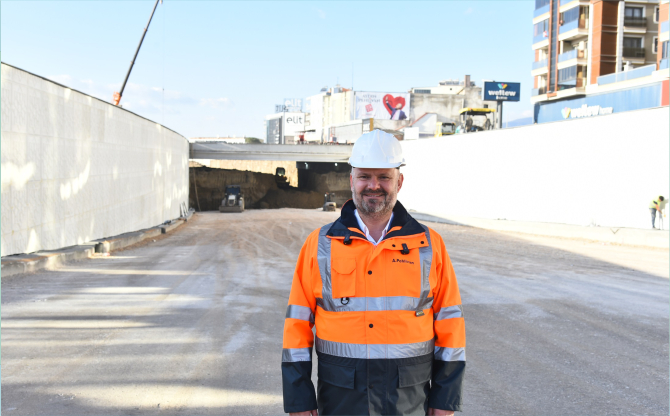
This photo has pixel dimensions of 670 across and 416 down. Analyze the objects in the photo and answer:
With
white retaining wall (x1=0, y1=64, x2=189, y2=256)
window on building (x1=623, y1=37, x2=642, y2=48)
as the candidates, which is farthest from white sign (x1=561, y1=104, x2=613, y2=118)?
white retaining wall (x1=0, y1=64, x2=189, y2=256)

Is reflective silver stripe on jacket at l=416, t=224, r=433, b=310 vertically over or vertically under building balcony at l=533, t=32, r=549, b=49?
under

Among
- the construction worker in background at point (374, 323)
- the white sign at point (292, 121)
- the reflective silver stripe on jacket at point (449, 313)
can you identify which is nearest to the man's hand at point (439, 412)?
the construction worker in background at point (374, 323)

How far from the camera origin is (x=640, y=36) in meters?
48.3

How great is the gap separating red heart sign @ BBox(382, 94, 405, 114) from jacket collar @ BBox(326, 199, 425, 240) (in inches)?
3489

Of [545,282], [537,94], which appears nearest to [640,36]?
[537,94]

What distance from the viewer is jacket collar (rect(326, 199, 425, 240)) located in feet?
10.7

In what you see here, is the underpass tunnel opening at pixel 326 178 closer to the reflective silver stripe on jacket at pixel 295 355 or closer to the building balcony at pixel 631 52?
the building balcony at pixel 631 52

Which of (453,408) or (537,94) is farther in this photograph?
(537,94)

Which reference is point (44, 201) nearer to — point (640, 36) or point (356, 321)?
point (356, 321)

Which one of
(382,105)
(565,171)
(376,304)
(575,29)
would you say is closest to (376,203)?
(376,304)

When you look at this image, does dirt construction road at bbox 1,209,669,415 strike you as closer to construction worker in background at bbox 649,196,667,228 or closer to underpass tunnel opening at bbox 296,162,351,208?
construction worker in background at bbox 649,196,667,228

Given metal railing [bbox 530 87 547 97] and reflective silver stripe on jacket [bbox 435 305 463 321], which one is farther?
metal railing [bbox 530 87 547 97]

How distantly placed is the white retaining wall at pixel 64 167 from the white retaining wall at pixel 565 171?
57.9 ft

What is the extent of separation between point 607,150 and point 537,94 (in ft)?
125
